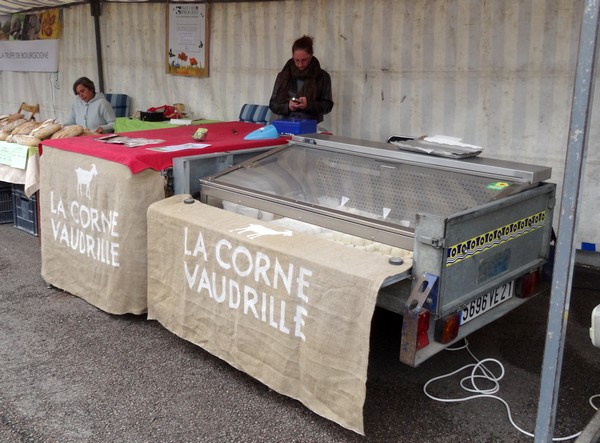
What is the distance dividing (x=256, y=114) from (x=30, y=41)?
18.5 feet

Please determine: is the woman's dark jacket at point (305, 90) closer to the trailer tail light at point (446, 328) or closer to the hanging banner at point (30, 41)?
the trailer tail light at point (446, 328)

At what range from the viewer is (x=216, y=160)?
13.9 ft

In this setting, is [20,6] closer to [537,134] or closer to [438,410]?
[537,134]

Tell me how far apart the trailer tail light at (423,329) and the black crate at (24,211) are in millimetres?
4387

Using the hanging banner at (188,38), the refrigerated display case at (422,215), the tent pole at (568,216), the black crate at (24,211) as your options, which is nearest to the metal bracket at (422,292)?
the refrigerated display case at (422,215)

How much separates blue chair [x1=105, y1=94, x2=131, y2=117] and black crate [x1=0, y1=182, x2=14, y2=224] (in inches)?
111

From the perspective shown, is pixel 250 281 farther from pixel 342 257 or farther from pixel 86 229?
pixel 86 229

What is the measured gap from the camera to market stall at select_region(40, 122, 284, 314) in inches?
156

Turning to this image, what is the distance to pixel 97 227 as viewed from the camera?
4160 millimetres

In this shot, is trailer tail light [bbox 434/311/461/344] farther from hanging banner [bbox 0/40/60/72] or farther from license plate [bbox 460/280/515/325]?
hanging banner [bbox 0/40/60/72]

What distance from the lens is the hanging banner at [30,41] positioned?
10289 millimetres

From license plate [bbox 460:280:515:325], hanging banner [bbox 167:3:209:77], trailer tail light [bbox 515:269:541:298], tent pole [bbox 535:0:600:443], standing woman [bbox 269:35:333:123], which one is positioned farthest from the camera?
hanging banner [bbox 167:3:209:77]

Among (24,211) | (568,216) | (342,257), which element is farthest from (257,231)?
(24,211)

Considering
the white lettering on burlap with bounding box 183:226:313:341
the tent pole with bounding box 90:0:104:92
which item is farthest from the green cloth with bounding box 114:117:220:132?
the white lettering on burlap with bounding box 183:226:313:341
